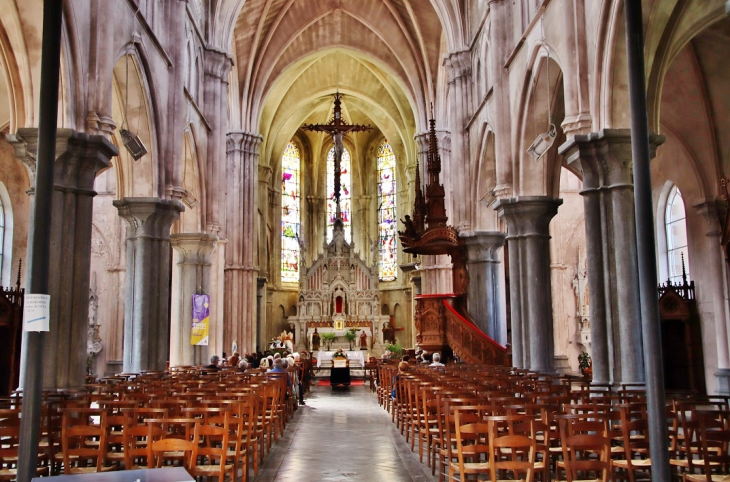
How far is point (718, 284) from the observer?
15648 millimetres

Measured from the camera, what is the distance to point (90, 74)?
12414 millimetres

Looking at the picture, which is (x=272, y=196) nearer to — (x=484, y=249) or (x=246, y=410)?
(x=484, y=249)

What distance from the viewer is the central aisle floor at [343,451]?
913cm

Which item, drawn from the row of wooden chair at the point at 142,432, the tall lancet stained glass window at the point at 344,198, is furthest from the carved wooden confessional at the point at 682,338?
the tall lancet stained glass window at the point at 344,198

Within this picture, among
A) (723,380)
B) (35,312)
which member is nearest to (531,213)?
(723,380)

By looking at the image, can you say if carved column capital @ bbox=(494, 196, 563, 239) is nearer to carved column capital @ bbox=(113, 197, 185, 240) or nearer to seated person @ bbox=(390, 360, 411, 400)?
seated person @ bbox=(390, 360, 411, 400)

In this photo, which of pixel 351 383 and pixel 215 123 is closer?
pixel 215 123

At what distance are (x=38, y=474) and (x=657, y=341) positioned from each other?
5.78m

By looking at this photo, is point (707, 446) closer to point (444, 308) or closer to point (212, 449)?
point (212, 449)

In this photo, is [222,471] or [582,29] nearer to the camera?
[222,471]

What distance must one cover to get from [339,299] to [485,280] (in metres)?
20.1

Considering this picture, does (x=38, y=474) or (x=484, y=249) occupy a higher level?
(x=484, y=249)

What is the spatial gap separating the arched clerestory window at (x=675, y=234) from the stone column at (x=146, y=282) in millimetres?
13037

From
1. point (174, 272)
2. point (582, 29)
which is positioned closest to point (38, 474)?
point (582, 29)
